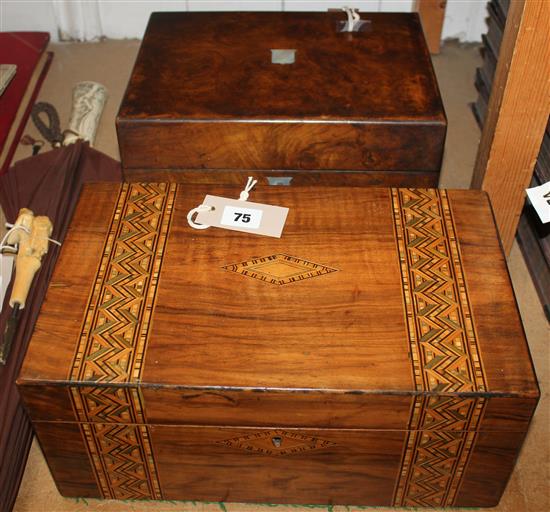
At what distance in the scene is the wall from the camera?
7.34ft

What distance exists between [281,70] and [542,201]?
55 cm

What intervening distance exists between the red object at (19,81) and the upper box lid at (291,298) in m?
0.66

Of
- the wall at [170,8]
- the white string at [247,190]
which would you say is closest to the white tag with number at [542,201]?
the white string at [247,190]

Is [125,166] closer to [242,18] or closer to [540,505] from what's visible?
[242,18]

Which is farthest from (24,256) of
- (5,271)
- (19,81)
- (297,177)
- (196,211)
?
(19,81)

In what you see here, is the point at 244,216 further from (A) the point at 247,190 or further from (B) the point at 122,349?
(B) the point at 122,349

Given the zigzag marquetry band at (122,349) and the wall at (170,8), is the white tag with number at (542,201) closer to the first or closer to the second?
the zigzag marquetry band at (122,349)

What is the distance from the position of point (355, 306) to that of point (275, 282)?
12cm

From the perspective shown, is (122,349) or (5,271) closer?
(122,349)

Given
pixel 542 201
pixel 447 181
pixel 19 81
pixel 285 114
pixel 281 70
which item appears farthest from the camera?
pixel 19 81

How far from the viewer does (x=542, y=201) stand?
131cm

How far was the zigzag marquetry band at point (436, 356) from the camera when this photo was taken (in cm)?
106

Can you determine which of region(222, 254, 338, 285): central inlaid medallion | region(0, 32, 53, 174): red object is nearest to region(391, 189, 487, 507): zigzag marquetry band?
region(222, 254, 338, 285): central inlaid medallion

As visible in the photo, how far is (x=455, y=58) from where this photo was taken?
7.50 ft
